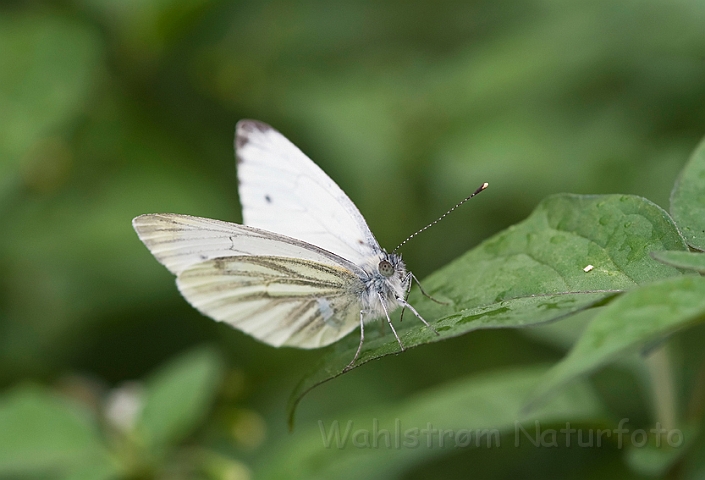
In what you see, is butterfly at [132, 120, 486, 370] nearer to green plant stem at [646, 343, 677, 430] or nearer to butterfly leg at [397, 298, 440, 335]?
butterfly leg at [397, 298, 440, 335]

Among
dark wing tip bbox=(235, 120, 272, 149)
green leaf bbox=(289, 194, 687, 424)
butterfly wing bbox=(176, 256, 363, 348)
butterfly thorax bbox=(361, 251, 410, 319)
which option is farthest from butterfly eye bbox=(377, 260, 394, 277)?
dark wing tip bbox=(235, 120, 272, 149)

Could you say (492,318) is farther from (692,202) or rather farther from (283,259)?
(283,259)

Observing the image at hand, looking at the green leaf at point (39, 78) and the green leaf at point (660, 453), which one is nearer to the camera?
the green leaf at point (660, 453)

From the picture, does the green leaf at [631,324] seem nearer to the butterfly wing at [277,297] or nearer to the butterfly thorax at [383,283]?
the butterfly thorax at [383,283]

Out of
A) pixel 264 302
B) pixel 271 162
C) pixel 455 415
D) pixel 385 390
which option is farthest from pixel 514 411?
pixel 385 390

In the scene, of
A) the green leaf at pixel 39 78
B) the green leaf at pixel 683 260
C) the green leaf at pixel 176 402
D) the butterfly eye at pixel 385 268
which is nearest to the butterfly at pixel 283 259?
the butterfly eye at pixel 385 268

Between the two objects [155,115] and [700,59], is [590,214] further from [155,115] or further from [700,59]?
[155,115]
